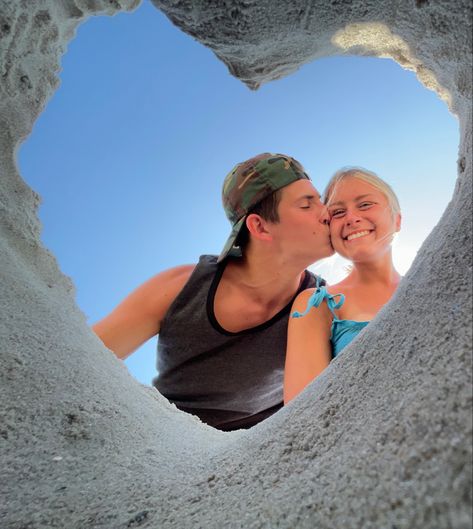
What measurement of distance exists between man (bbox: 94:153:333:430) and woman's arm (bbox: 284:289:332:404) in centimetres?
34

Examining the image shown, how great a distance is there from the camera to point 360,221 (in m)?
1.49

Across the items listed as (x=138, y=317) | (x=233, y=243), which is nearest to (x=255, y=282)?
(x=233, y=243)

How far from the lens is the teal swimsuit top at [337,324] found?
1371 millimetres

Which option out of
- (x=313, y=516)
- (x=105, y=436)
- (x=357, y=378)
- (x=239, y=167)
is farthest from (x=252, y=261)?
(x=313, y=516)

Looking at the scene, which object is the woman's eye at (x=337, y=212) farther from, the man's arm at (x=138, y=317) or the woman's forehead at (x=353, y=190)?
the man's arm at (x=138, y=317)

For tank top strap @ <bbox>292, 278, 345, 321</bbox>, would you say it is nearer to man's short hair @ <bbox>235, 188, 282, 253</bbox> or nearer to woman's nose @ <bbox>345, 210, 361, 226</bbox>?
woman's nose @ <bbox>345, 210, 361, 226</bbox>

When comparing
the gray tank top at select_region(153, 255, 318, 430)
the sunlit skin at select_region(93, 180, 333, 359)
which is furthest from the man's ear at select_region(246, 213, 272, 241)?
the gray tank top at select_region(153, 255, 318, 430)

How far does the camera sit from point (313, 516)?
0.41 meters

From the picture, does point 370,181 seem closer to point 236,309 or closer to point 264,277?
point 264,277

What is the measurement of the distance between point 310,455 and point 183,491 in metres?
0.21

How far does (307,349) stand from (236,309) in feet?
1.80

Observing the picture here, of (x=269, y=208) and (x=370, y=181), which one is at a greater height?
(x=269, y=208)

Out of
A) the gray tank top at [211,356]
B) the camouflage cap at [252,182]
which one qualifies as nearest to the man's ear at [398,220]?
the camouflage cap at [252,182]

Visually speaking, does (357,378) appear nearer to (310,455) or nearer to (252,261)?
(310,455)
